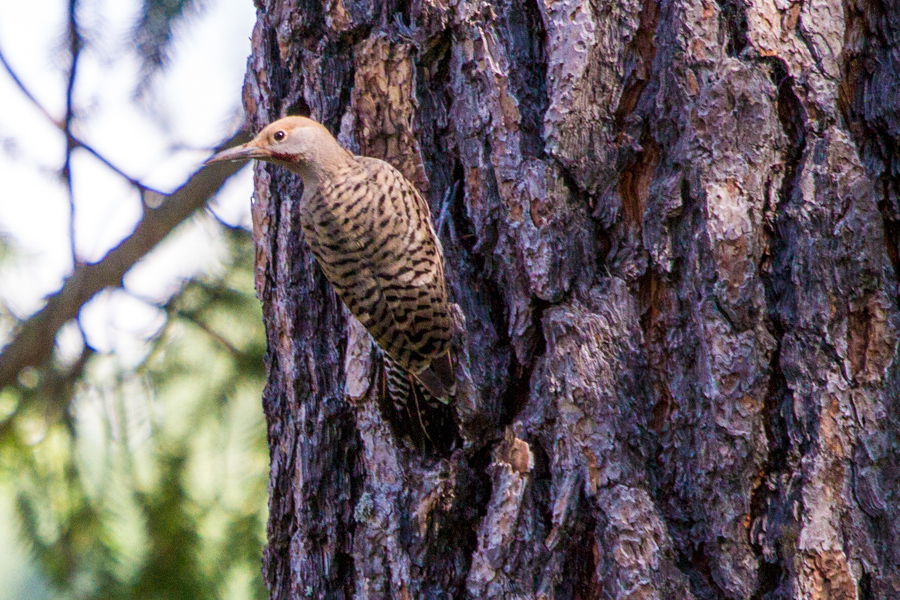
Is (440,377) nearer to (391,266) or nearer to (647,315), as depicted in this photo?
(391,266)

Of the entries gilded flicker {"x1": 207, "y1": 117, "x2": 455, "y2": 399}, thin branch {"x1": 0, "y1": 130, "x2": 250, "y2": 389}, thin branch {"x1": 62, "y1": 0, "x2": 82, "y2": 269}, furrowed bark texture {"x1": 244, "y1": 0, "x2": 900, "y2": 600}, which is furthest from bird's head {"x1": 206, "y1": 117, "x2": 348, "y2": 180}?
thin branch {"x1": 62, "y1": 0, "x2": 82, "y2": 269}

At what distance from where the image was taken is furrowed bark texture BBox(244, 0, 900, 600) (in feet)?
4.44

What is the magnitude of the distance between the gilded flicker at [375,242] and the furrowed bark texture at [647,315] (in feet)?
0.48

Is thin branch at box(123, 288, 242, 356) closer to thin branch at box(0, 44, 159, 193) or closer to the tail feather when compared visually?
thin branch at box(0, 44, 159, 193)

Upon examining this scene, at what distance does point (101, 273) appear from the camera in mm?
2678

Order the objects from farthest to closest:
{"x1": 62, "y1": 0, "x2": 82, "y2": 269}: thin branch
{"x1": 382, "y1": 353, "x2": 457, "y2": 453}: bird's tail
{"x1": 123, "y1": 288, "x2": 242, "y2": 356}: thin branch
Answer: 1. {"x1": 123, "y1": 288, "x2": 242, "y2": 356}: thin branch
2. {"x1": 62, "y1": 0, "x2": 82, "y2": 269}: thin branch
3. {"x1": 382, "y1": 353, "x2": 457, "y2": 453}: bird's tail

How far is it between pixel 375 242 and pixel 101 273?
114 cm

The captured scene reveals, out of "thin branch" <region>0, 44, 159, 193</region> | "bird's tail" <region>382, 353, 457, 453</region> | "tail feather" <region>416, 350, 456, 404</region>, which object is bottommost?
"bird's tail" <region>382, 353, 457, 453</region>

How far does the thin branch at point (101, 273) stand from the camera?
8.79 feet

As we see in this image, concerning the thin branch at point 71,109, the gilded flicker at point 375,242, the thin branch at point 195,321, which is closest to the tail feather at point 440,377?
the gilded flicker at point 375,242

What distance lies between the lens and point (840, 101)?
1.44m

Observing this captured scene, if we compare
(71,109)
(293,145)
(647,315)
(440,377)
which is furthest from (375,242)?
(71,109)

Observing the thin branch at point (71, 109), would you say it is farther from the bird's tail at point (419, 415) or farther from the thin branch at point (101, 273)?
the bird's tail at point (419, 415)

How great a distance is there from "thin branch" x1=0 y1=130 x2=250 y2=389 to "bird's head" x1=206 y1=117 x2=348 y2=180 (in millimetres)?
814
